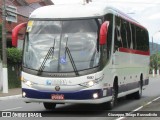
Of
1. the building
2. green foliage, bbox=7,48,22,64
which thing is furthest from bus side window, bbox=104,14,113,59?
the building

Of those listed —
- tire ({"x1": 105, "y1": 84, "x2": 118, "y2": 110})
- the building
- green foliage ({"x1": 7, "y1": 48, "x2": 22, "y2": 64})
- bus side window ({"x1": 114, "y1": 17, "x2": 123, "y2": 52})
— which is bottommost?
tire ({"x1": 105, "y1": 84, "x2": 118, "y2": 110})

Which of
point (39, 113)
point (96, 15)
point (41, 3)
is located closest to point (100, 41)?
point (96, 15)

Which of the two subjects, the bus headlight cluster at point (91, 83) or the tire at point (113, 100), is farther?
the tire at point (113, 100)

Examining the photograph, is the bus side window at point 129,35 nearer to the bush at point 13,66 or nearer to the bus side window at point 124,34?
the bus side window at point 124,34

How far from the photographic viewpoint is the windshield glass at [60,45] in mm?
13938

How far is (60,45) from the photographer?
46.4 feet

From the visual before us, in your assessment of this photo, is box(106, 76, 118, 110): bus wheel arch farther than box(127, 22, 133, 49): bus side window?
No

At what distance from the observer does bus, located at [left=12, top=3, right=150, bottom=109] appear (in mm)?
13758

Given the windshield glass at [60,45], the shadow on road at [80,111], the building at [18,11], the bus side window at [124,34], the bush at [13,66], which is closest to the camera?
the windshield glass at [60,45]

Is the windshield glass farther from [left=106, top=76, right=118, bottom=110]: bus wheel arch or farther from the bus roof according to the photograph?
[left=106, top=76, right=118, bottom=110]: bus wheel arch

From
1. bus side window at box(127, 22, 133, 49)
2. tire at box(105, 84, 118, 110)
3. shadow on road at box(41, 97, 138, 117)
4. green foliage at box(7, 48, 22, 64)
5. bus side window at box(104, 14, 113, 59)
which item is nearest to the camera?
shadow on road at box(41, 97, 138, 117)

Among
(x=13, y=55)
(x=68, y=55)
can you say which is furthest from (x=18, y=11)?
(x=68, y=55)

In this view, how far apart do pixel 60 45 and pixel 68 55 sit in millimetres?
434

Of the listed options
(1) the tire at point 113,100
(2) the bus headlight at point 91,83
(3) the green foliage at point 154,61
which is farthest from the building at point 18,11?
(3) the green foliage at point 154,61
